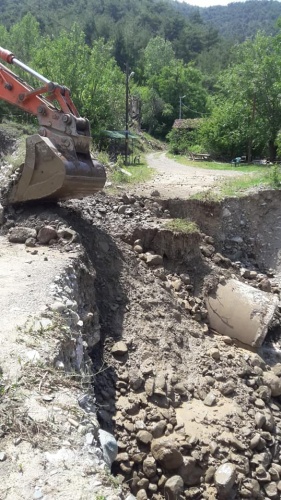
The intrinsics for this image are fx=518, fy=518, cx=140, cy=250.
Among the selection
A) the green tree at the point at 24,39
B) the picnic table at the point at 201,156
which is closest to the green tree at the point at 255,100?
the picnic table at the point at 201,156

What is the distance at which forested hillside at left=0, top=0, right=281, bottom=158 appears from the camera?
21594 mm

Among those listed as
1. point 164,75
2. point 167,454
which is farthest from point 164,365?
point 164,75

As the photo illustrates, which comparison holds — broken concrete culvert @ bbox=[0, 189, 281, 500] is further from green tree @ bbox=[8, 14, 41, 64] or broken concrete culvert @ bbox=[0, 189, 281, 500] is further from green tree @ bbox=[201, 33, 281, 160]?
green tree @ bbox=[8, 14, 41, 64]

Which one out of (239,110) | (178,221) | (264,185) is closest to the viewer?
(178,221)

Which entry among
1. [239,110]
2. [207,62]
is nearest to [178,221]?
[239,110]

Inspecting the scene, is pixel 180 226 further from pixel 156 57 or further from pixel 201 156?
pixel 156 57

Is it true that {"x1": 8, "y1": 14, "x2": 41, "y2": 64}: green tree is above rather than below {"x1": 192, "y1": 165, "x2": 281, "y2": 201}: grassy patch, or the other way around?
above

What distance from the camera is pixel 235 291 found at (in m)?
8.75

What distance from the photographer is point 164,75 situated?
5162 cm

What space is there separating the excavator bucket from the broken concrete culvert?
1.10 ft

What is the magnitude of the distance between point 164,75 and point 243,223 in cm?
4285

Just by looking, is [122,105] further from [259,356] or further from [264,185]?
[259,356]

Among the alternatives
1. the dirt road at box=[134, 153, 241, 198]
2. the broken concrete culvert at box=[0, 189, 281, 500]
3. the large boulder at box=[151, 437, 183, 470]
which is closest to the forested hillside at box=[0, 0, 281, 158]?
the dirt road at box=[134, 153, 241, 198]

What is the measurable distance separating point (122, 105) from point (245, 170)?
40.3 ft
